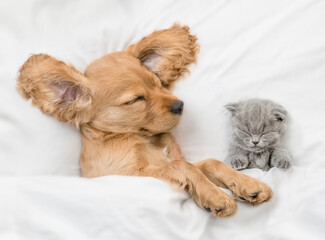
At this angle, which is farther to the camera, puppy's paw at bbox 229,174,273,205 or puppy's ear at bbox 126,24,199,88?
puppy's ear at bbox 126,24,199,88

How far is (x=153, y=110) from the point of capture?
242cm

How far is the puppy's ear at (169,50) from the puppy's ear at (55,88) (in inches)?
17.8

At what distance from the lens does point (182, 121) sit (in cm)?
269

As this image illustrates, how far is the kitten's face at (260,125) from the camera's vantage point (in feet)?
7.64

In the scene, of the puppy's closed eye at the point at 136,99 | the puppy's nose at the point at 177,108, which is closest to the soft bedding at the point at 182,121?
the puppy's nose at the point at 177,108

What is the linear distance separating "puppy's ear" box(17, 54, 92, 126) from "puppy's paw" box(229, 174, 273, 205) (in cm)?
102

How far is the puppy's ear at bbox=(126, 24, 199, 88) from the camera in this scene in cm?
270

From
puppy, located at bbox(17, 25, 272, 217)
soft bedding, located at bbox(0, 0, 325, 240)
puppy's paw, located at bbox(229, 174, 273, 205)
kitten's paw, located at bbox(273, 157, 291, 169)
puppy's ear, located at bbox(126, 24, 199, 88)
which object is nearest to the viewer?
soft bedding, located at bbox(0, 0, 325, 240)

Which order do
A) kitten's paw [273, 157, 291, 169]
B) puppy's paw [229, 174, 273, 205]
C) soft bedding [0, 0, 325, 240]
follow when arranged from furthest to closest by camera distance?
kitten's paw [273, 157, 291, 169] → puppy's paw [229, 174, 273, 205] → soft bedding [0, 0, 325, 240]

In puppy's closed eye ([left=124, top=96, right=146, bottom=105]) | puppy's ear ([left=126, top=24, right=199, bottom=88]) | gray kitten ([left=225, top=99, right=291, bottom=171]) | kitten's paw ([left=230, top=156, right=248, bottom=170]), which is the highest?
puppy's ear ([left=126, top=24, right=199, bottom=88])

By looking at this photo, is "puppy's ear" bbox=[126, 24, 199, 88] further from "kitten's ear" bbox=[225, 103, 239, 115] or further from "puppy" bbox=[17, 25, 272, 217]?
"kitten's ear" bbox=[225, 103, 239, 115]

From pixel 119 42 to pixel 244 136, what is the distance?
3.70 ft

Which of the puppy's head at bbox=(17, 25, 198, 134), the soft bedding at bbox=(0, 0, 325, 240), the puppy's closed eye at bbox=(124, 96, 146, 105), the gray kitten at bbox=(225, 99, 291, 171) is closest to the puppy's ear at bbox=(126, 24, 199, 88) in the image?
the soft bedding at bbox=(0, 0, 325, 240)

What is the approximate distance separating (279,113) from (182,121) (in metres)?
0.66
